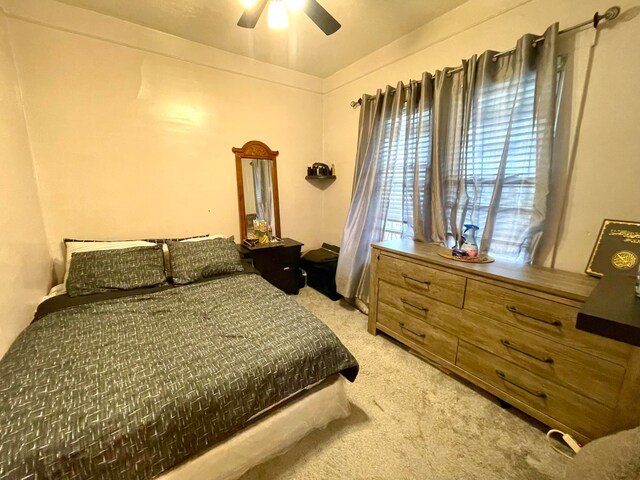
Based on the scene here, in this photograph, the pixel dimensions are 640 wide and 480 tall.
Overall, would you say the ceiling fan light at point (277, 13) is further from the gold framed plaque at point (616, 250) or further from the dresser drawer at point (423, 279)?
the gold framed plaque at point (616, 250)

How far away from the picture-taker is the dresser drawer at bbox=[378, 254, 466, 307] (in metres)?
1.65

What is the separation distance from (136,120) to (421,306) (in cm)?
283

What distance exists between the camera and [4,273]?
135 centimetres

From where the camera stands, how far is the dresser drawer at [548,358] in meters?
1.15

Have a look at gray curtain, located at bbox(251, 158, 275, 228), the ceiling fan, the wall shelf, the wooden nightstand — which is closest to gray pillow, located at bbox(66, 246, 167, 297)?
the wooden nightstand

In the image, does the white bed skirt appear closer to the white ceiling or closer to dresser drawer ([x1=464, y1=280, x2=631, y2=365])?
dresser drawer ([x1=464, y1=280, x2=631, y2=365])

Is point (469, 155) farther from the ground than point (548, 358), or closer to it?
farther from the ground

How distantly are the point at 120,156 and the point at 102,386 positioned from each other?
2034 millimetres

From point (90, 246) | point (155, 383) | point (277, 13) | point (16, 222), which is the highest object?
point (277, 13)

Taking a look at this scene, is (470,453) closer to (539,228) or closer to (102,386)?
(539,228)

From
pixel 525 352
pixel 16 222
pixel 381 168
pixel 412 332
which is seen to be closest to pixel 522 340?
pixel 525 352

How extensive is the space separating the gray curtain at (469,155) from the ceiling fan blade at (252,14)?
1.27 meters

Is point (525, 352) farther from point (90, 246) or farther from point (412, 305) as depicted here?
point (90, 246)

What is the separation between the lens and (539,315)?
132cm
